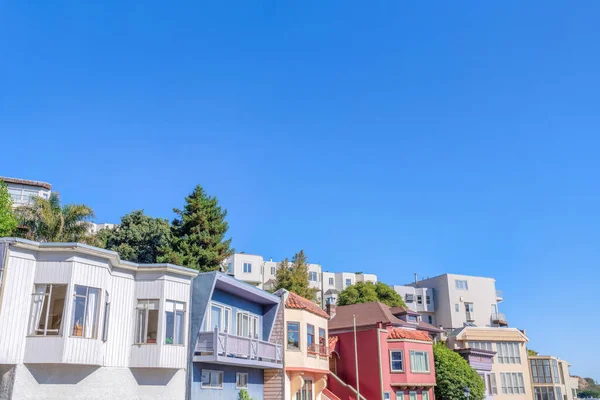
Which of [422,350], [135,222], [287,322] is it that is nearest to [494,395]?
[422,350]

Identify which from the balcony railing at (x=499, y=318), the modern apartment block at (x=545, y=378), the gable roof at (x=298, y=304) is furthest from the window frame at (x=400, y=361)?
the balcony railing at (x=499, y=318)

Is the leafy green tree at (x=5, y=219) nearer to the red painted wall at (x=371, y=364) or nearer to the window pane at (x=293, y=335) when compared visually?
the window pane at (x=293, y=335)

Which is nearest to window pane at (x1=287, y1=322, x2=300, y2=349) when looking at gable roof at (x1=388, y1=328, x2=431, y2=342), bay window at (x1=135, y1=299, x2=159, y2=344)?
bay window at (x1=135, y1=299, x2=159, y2=344)

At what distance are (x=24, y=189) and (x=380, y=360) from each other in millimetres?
39667

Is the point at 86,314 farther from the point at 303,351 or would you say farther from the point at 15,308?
the point at 303,351

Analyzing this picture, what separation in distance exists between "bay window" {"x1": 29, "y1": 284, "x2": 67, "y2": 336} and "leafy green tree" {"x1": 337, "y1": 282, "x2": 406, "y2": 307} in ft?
174

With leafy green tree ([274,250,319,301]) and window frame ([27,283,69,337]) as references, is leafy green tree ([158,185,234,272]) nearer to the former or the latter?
leafy green tree ([274,250,319,301])

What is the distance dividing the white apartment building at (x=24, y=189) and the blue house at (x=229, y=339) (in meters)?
34.8

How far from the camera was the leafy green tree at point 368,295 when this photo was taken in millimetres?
70562

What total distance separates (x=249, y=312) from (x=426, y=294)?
247 feet

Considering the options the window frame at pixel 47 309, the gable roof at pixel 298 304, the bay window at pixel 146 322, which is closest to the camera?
the window frame at pixel 47 309

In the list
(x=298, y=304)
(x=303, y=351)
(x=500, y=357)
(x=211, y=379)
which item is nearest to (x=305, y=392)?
(x=303, y=351)

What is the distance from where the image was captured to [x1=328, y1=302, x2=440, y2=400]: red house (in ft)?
131

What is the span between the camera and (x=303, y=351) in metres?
32.1
